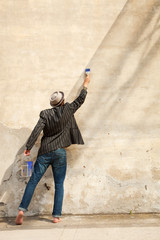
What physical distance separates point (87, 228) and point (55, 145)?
915 mm

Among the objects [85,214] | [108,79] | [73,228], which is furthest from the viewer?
[108,79]

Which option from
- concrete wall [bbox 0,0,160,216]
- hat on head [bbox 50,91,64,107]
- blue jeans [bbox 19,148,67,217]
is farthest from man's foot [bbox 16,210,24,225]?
hat on head [bbox 50,91,64,107]

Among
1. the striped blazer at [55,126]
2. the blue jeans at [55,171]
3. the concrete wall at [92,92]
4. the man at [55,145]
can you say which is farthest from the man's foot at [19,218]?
the striped blazer at [55,126]

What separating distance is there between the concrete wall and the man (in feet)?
1.17

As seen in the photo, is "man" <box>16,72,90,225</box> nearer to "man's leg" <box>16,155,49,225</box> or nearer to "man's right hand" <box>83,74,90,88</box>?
"man's leg" <box>16,155,49,225</box>

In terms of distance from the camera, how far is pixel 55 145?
2938 millimetres

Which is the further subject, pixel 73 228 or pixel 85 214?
pixel 85 214

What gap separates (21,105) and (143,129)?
1571 millimetres

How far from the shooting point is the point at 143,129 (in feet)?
11.2

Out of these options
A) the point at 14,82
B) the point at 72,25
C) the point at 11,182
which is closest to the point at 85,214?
the point at 11,182

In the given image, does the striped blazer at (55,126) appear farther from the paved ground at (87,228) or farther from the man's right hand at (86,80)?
the paved ground at (87,228)

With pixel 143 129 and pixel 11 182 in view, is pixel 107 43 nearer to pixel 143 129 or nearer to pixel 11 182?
pixel 143 129

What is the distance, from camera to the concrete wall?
10.7ft

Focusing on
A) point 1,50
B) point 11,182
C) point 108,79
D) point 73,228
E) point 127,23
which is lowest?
point 73,228
